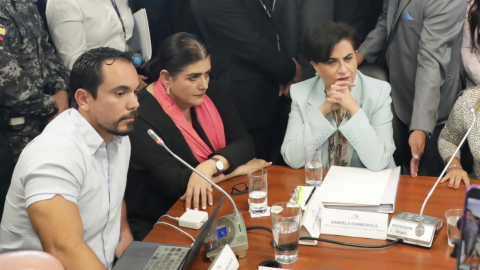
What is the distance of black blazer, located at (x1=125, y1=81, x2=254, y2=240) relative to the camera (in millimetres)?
1695

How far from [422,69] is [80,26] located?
167 cm

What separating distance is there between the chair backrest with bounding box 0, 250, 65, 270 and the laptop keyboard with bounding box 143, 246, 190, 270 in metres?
0.22

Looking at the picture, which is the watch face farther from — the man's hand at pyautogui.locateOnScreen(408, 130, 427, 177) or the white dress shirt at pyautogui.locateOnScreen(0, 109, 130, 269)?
the man's hand at pyautogui.locateOnScreen(408, 130, 427, 177)

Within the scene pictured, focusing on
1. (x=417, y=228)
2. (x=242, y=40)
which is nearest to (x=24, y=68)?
(x=242, y=40)

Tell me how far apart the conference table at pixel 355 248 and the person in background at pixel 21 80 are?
916 mm

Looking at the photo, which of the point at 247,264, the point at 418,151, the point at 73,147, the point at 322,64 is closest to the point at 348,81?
the point at 322,64

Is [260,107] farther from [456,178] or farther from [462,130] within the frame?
[456,178]

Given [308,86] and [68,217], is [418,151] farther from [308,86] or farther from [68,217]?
[68,217]

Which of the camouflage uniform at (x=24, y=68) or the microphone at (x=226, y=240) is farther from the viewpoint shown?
the camouflage uniform at (x=24, y=68)

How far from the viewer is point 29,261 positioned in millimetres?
1037

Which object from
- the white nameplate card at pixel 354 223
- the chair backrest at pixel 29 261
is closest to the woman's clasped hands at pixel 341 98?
the white nameplate card at pixel 354 223

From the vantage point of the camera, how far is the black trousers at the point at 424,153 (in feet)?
6.72

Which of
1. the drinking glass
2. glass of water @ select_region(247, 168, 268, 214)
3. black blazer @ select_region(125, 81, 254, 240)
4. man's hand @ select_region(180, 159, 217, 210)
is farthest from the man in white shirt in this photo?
the drinking glass

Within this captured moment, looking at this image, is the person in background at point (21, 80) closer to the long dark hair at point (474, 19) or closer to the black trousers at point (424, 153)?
the black trousers at point (424, 153)
